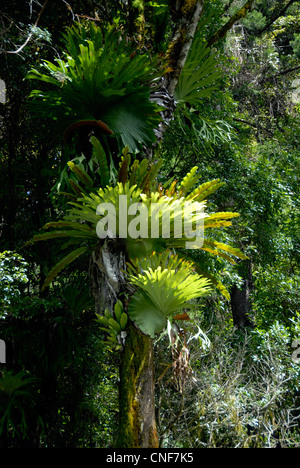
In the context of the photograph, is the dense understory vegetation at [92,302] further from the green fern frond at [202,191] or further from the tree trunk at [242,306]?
the tree trunk at [242,306]

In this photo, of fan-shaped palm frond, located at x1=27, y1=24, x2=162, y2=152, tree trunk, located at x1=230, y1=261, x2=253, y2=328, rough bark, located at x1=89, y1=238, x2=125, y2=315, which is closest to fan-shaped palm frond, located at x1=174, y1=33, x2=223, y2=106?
fan-shaped palm frond, located at x1=27, y1=24, x2=162, y2=152

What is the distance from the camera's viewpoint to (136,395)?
2.61 m

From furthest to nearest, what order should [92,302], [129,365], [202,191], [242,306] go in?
[242,306], [92,302], [202,191], [129,365]

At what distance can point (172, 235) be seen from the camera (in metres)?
2.73

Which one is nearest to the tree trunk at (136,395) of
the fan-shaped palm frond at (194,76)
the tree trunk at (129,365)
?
the tree trunk at (129,365)

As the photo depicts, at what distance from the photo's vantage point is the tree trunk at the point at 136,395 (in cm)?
254

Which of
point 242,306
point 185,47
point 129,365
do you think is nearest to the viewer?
point 129,365

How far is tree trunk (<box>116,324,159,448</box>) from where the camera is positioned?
2535 millimetres

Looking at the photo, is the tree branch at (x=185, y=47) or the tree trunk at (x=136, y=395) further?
the tree branch at (x=185, y=47)

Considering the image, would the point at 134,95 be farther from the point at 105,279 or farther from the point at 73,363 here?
the point at 73,363

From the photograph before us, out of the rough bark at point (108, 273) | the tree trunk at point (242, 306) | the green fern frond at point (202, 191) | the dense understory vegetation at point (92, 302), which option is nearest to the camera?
the rough bark at point (108, 273)

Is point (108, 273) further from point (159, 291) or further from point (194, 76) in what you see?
point (194, 76)

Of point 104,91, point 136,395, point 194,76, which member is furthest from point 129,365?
point 194,76

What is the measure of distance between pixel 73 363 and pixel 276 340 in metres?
2.73
